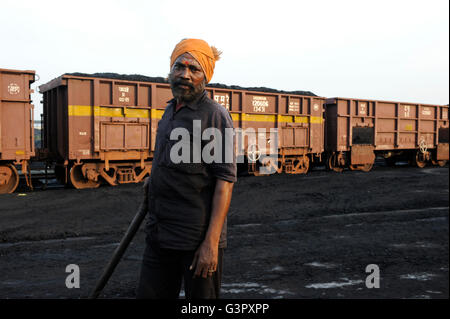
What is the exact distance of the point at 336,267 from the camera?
519 centimetres

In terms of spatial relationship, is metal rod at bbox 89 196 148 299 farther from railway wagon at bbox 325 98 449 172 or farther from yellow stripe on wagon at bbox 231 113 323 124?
railway wagon at bbox 325 98 449 172

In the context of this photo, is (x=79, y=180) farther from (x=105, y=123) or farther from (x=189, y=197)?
(x=189, y=197)

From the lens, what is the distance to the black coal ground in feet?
14.9

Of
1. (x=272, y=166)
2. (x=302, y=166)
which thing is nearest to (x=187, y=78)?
(x=272, y=166)

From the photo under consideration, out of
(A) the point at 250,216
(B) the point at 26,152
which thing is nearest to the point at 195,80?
(A) the point at 250,216

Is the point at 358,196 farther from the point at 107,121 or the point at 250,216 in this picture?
the point at 107,121

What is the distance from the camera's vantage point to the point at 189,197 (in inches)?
85.0

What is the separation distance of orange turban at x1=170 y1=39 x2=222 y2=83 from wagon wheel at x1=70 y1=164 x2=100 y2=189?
10.6 m

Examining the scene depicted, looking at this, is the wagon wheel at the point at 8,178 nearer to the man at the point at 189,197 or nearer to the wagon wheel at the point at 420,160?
the man at the point at 189,197

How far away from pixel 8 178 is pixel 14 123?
1.45m

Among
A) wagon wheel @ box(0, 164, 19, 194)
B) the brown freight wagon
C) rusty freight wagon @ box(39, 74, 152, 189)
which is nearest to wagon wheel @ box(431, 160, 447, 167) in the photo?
the brown freight wagon

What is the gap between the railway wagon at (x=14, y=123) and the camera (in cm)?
1079

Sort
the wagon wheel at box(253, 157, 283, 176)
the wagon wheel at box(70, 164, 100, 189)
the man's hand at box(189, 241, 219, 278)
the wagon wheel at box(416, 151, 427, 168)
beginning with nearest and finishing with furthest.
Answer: the man's hand at box(189, 241, 219, 278) → the wagon wheel at box(70, 164, 100, 189) → the wagon wheel at box(253, 157, 283, 176) → the wagon wheel at box(416, 151, 427, 168)

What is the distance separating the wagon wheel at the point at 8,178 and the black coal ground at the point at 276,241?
950mm
